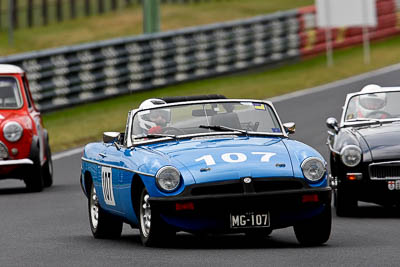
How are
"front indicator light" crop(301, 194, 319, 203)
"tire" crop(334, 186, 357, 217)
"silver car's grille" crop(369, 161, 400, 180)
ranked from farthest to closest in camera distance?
"tire" crop(334, 186, 357, 217) → "silver car's grille" crop(369, 161, 400, 180) → "front indicator light" crop(301, 194, 319, 203)

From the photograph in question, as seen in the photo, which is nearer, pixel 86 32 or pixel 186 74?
pixel 186 74

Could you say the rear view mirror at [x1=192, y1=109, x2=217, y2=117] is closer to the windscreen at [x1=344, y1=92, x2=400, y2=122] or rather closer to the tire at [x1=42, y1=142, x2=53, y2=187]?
the windscreen at [x1=344, y1=92, x2=400, y2=122]

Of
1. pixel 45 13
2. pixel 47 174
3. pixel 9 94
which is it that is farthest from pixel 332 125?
pixel 45 13

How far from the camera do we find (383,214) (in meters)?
13.0

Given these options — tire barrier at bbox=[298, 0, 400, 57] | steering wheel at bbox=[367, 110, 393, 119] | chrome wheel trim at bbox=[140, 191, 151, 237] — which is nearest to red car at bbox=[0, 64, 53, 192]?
steering wheel at bbox=[367, 110, 393, 119]

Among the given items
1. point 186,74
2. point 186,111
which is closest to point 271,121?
point 186,111

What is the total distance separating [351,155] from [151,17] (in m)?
19.7

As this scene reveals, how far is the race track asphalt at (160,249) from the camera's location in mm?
8961

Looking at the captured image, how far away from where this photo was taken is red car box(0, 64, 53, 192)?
54.3 ft

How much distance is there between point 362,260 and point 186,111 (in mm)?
2604

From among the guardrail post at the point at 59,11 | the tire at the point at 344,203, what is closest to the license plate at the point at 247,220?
the tire at the point at 344,203

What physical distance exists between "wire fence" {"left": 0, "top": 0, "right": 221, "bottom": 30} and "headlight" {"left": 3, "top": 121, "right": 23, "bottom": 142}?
3738 centimetres

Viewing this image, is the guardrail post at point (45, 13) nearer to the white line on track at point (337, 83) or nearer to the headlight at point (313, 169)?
the white line on track at point (337, 83)

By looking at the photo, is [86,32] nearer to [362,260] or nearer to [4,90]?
[4,90]
